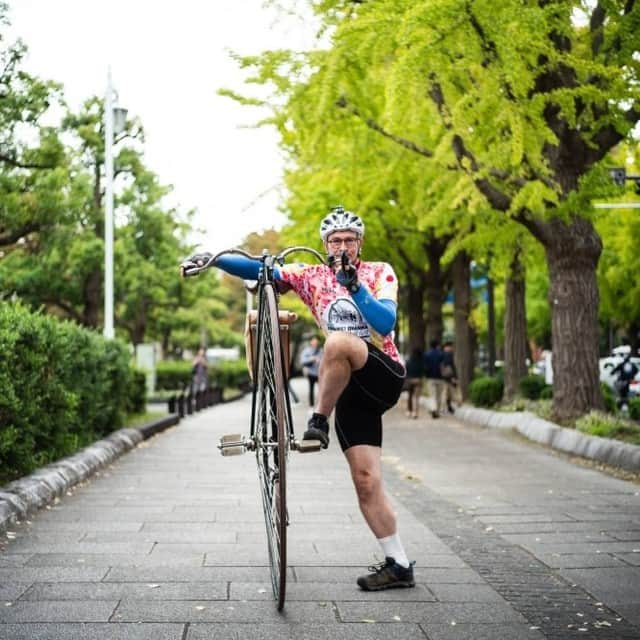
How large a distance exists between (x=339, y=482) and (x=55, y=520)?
3711mm

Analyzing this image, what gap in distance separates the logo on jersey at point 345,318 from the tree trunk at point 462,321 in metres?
22.1

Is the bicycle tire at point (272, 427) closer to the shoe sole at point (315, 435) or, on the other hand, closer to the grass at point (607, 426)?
the shoe sole at point (315, 435)

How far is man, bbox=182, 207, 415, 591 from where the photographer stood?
525 cm

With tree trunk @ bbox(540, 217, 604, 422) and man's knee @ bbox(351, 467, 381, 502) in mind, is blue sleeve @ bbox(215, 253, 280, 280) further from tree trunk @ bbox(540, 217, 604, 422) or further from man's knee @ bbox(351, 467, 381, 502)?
tree trunk @ bbox(540, 217, 604, 422)

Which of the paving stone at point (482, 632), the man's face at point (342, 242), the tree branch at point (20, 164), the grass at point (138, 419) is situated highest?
the tree branch at point (20, 164)

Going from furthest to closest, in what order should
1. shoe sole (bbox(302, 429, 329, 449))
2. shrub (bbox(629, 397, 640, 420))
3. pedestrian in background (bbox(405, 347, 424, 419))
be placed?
1. pedestrian in background (bbox(405, 347, 424, 419))
2. shrub (bbox(629, 397, 640, 420))
3. shoe sole (bbox(302, 429, 329, 449))

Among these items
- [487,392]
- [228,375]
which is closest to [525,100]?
[487,392]

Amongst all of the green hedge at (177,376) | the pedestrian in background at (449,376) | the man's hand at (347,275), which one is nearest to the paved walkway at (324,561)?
the man's hand at (347,275)

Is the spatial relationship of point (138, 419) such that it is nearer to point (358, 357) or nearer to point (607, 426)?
point (607, 426)

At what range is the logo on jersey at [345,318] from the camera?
541 centimetres

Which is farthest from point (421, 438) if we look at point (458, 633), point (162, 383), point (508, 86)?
point (162, 383)

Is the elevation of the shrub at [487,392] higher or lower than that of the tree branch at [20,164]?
lower

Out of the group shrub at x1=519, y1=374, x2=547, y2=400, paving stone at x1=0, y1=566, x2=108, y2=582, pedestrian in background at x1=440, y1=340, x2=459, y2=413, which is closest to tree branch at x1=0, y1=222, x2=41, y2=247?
shrub at x1=519, y1=374, x2=547, y2=400

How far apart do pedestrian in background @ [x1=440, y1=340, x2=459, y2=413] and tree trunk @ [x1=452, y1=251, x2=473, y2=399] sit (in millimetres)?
1121
